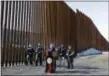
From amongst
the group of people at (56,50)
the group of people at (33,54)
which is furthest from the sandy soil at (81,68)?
the group of people at (33,54)

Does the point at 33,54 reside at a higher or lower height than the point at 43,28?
lower

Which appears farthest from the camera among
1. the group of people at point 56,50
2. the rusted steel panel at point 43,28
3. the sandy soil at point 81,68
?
the rusted steel panel at point 43,28

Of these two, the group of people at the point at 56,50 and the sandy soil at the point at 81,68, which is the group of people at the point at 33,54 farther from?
the sandy soil at the point at 81,68

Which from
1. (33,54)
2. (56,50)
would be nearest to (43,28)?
(33,54)

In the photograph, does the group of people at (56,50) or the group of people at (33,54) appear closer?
the group of people at (56,50)

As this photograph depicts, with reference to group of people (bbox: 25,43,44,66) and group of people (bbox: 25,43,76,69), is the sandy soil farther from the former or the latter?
group of people (bbox: 25,43,44,66)

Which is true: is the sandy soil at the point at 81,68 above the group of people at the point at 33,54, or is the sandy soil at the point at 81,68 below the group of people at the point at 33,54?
below

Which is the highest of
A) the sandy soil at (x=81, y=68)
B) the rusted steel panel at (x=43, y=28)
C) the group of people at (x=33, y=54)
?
the rusted steel panel at (x=43, y=28)

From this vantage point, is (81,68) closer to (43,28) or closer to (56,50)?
(56,50)

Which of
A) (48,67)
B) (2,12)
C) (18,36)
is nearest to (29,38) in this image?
(18,36)

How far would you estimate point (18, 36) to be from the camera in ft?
24.7

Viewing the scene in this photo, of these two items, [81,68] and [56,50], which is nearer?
[56,50]

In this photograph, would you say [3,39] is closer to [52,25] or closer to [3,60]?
[3,60]

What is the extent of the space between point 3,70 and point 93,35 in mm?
1935
